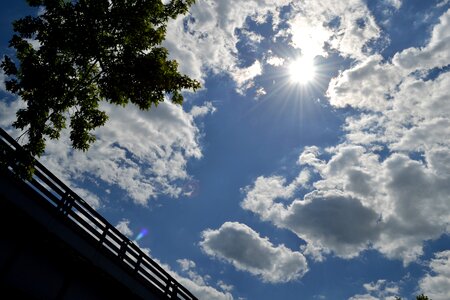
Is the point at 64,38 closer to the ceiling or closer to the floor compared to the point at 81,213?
closer to the ceiling

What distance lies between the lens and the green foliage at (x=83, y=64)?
1171 cm

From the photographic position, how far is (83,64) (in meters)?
12.8

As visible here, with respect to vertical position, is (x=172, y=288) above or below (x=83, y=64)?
below

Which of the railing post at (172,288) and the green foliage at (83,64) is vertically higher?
the green foliage at (83,64)

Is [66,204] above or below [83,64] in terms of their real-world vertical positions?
below

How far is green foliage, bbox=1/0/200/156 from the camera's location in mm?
11711

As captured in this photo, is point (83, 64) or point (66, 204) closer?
point (66, 204)

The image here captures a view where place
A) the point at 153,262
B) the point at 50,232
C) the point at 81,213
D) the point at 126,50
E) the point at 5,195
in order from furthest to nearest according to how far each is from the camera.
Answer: the point at 126,50
the point at 153,262
the point at 81,213
the point at 50,232
the point at 5,195

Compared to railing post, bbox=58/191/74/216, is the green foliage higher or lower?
higher

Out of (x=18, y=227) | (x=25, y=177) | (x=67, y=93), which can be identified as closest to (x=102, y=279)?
(x=18, y=227)

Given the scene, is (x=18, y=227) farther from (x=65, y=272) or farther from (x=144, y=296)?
(x=144, y=296)

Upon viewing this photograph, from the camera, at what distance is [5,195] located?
311 inches

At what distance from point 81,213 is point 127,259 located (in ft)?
7.07

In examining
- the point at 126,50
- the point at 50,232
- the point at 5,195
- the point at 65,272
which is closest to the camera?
the point at 5,195
